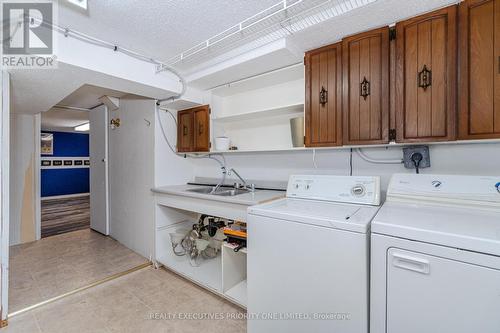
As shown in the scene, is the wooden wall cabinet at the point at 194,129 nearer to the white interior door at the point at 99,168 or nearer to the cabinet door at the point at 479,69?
the white interior door at the point at 99,168

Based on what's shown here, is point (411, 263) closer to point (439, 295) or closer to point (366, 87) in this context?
point (439, 295)

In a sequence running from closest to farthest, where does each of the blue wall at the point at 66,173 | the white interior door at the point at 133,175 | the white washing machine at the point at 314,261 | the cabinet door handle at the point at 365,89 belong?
the white washing machine at the point at 314,261
the cabinet door handle at the point at 365,89
the white interior door at the point at 133,175
the blue wall at the point at 66,173

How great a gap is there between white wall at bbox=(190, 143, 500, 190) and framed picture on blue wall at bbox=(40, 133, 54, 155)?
6720 mm

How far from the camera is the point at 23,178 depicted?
3535 mm

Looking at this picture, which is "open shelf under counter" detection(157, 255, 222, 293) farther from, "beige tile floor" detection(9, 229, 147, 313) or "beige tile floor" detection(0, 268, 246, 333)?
"beige tile floor" detection(9, 229, 147, 313)

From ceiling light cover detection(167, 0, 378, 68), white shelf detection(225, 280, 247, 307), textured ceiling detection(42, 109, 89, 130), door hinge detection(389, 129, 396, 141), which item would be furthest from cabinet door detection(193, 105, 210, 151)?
textured ceiling detection(42, 109, 89, 130)

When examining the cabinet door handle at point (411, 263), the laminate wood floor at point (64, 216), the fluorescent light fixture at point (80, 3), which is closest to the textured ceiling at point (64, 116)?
the laminate wood floor at point (64, 216)

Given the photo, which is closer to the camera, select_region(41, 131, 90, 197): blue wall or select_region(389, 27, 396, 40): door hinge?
select_region(389, 27, 396, 40): door hinge

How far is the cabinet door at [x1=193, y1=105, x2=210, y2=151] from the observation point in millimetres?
2539

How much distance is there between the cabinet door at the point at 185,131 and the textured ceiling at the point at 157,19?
3.07 feet

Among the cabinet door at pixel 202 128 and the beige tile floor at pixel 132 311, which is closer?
the beige tile floor at pixel 132 311

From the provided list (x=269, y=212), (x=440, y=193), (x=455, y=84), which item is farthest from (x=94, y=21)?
(x=440, y=193)

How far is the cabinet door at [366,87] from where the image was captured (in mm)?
1475

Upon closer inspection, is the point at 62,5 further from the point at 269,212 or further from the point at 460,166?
the point at 460,166
